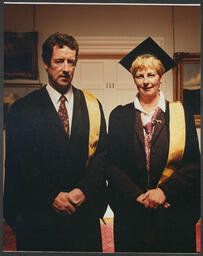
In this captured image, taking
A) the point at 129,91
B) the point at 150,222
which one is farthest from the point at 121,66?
the point at 150,222

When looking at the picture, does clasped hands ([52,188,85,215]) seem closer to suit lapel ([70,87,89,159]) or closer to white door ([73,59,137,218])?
white door ([73,59,137,218])

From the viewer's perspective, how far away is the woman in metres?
3.13

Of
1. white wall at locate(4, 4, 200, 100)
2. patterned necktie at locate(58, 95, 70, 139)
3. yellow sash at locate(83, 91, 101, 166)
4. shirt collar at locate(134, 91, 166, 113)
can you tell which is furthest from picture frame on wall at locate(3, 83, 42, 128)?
shirt collar at locate(134, 91, 166, 113)

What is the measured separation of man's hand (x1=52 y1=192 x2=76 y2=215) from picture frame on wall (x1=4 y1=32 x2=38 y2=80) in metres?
1.27

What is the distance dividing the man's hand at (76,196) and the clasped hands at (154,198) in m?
0.59

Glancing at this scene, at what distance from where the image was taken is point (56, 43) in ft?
10.5

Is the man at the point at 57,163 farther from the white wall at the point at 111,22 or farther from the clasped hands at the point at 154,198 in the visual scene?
the clasped hands at the point at 154,198

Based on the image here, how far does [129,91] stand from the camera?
319 cm

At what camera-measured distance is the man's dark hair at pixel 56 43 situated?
3189 mm

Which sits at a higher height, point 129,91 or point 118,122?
point 129,91

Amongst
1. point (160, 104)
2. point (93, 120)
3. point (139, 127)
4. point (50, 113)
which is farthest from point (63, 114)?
point (160, 104)

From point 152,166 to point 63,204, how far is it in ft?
3.29

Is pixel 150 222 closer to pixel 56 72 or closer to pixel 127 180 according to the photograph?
pixel 127 180

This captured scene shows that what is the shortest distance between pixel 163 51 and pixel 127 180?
1.41 metres
